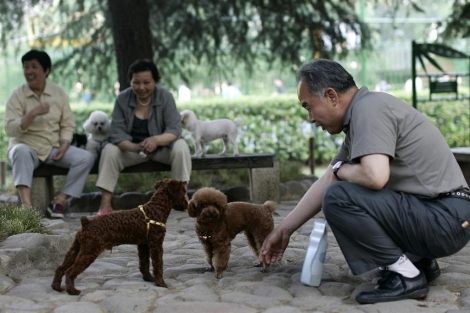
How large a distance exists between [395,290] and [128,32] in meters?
6.72

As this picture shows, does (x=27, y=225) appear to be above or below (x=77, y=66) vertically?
below

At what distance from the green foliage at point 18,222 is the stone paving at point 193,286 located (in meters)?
0.17

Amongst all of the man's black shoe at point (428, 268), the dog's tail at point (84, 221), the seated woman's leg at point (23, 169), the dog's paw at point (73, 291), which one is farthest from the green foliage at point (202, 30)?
the man's black shoe at point (428, 268)

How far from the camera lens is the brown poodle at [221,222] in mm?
4820

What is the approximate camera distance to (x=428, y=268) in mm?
4648

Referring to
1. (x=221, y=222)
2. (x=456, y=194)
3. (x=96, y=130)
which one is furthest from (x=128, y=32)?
(x=456, y=194)

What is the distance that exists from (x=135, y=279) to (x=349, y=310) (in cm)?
151

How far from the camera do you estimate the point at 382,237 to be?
167 inches

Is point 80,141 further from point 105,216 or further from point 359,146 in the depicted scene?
point 359,146

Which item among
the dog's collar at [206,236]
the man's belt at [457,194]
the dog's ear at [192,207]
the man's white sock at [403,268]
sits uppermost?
the man's belt at [457,194]

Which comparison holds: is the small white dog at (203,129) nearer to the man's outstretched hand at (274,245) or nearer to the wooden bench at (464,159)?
the wooden bench at (464,159)

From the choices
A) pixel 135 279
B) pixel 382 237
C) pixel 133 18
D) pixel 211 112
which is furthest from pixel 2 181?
pixel 382 237

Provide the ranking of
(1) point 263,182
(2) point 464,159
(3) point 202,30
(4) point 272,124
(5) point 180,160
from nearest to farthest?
(5) point 180,160 < (2) point 464,159 < (1) point 263,182 < (3) point 202,30 < (4) point 272,124

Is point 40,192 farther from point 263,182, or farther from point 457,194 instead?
point 457,194
